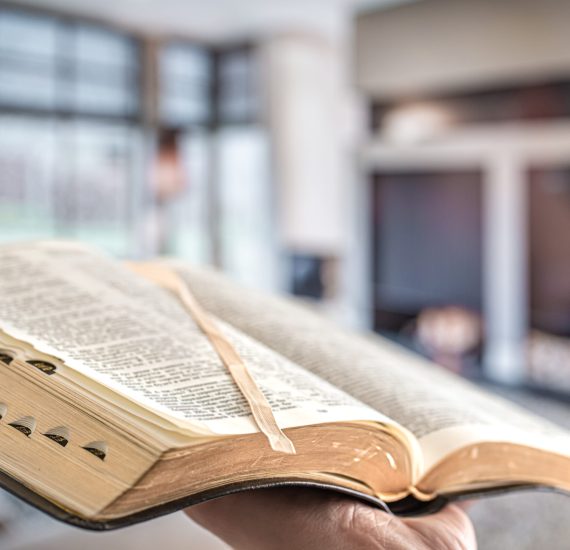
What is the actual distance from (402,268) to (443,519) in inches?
123

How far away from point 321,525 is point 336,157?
469 cm

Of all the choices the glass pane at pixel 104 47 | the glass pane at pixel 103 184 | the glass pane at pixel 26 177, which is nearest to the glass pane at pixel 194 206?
the glass pane at pixel 103 184

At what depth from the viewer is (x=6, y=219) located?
4172 millimetres

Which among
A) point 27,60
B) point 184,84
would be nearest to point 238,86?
point 184,84

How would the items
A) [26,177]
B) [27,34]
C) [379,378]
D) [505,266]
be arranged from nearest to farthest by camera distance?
[379,378] → [505,266] → [27,34] → [26,177]

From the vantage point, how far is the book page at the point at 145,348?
11.2 inches

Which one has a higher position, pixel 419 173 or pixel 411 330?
pixel 419 173

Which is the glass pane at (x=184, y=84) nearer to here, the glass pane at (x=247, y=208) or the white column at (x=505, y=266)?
the glass pane at (x=247, y=208)

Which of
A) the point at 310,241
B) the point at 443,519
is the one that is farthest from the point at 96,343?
the point at 310,241

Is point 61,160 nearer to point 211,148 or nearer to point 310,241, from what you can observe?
point 211,148

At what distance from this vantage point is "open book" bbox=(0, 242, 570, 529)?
0.26 meters

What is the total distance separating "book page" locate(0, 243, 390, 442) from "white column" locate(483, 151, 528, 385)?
8.71ft

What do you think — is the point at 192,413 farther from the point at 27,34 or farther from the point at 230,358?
the point at 27,34

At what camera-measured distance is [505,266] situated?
9.61 feet
